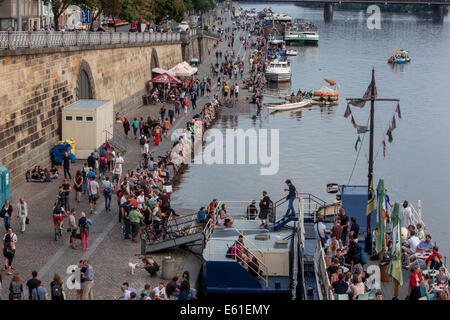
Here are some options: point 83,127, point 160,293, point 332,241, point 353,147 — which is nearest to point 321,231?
point 332,241

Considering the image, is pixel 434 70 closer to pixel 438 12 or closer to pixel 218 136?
pixel 218 136

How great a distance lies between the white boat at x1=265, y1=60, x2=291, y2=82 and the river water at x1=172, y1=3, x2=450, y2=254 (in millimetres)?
1282

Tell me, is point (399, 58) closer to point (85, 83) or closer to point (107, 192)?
point (85, 83)

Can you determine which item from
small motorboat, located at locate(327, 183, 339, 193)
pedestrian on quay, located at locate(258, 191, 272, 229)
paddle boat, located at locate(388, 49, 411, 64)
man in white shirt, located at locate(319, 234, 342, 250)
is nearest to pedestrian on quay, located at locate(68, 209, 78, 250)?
A: pedestrian on quay, located at locate(258, 191, 272, 229)

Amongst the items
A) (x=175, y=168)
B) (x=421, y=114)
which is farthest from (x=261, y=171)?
(x=421, y=114)

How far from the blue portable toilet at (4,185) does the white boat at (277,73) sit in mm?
55115

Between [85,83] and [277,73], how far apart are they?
135 ft

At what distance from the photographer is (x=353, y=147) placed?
49.0 m

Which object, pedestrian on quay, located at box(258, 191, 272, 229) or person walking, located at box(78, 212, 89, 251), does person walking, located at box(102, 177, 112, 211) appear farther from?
pedestrian on quay, located at box(258, 191, 272, 229)

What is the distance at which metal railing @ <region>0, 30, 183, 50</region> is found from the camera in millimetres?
29016

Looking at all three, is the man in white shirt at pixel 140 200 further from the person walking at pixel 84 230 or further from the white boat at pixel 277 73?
the white boat at pixel 277 73

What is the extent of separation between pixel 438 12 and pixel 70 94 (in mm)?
161971
